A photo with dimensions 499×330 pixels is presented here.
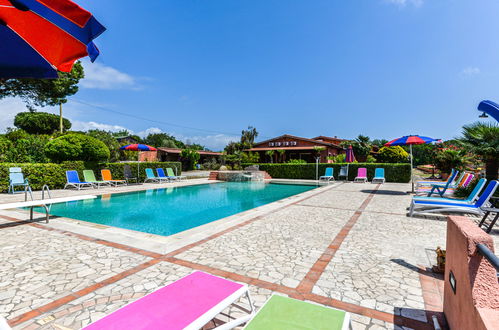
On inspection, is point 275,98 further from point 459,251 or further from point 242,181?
point 459,251

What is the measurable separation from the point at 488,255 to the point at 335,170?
2024 cm

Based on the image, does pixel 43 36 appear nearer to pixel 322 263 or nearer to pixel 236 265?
pixel 236 265

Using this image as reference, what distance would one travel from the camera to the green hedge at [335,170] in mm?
18250

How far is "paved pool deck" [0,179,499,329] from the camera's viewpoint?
256 centimetres

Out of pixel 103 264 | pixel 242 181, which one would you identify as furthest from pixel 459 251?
pixel 242 181

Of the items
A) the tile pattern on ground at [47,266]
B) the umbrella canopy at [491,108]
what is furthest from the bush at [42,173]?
the umbrella canopy at [491,108]

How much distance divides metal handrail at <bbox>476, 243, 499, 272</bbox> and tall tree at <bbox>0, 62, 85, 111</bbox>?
21489 millimetres

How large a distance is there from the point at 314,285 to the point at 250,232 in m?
2.44

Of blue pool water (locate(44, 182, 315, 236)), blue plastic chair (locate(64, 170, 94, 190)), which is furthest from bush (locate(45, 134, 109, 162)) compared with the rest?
blue pool water (locate(44, 182, 315, 236))

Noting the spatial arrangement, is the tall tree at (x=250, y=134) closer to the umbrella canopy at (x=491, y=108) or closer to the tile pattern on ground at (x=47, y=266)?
the tile pattern on ground at (x=47, y=266)

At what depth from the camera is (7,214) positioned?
686 centimetres

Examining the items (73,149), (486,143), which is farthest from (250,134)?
(486,143)

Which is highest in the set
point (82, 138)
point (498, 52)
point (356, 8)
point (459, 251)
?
point (356, 8)

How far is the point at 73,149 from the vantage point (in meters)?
14.2
